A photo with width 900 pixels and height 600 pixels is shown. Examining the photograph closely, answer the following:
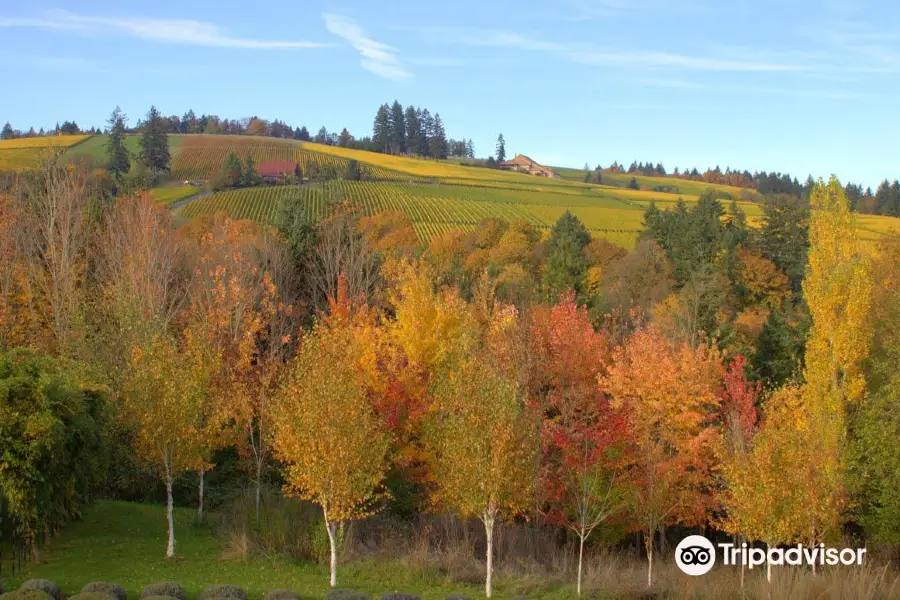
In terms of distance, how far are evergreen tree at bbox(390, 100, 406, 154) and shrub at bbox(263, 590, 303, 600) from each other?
139m

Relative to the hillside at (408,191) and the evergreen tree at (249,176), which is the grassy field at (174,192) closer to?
the hillside at (408,191)

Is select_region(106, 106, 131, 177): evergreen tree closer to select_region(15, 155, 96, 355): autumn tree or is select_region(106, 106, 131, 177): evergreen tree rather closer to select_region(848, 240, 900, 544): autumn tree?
select_region(15, 155, 96, 355): autumn tree

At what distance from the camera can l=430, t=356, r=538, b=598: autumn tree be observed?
851 inches

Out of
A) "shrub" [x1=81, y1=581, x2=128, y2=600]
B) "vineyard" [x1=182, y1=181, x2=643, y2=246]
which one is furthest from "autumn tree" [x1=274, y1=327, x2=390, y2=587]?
"vineyard" [x1=182, y1=181, x2=643, y2=246]

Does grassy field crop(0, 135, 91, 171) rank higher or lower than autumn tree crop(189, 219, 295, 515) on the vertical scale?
higher

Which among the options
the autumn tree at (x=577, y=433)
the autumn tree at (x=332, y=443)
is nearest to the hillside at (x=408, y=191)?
the autumn tree at (x=577, y=433)

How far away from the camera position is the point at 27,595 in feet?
50.7

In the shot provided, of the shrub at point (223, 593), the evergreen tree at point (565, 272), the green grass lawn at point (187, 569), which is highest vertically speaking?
the evergreen tree at point (565, 272)

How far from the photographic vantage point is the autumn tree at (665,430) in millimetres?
28906

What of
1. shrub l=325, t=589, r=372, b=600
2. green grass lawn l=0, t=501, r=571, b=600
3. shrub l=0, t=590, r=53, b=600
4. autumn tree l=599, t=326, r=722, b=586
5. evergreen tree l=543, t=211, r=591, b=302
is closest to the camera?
shrub l=0, t=590, r=53, b=600

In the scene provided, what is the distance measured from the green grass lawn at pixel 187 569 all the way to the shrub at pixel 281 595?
917 mm

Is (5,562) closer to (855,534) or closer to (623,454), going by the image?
(623,454)

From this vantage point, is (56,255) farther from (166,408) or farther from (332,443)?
(332,443)

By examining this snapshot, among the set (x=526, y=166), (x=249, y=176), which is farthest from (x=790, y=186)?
(x=249, y=176)
